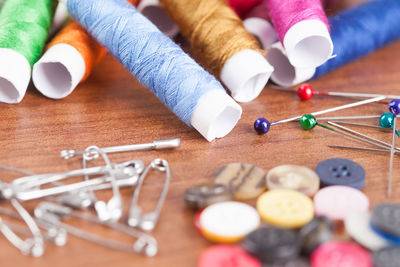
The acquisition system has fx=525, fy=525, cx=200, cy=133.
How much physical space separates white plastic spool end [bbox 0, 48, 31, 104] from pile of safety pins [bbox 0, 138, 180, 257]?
346 mm

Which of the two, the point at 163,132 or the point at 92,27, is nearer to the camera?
the point at 163,132

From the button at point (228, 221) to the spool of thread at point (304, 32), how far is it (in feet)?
2.04

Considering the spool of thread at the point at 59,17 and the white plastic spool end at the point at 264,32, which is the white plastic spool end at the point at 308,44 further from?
the spool of thread at the point at 59,17

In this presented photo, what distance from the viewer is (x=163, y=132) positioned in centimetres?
154

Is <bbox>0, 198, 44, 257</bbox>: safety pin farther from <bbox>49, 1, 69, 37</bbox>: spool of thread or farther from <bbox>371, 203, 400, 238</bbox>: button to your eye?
<bbox>49, 1, 69, 37</bbox>: spool of thread

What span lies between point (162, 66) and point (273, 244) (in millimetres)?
702

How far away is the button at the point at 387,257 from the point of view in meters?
0.99

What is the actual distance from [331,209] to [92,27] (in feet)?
3.10

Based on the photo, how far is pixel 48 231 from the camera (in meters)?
1.13

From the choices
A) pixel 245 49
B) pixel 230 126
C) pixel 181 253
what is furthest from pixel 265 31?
pixel 181 253

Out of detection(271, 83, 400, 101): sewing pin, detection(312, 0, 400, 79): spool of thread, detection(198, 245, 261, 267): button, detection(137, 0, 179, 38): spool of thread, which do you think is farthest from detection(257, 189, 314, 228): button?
detection(137, 0, 179, 38): spool of thread

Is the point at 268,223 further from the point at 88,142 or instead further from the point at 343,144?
the point at 88,142

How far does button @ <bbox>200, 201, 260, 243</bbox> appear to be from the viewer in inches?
42.6

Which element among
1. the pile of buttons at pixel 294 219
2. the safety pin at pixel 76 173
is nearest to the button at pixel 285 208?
the pile of buttons at pixel 294 219
